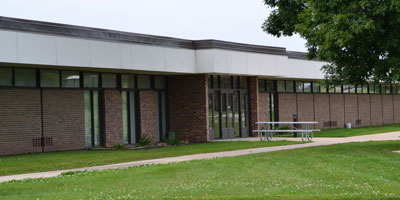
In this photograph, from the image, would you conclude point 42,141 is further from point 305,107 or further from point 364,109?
point 364,109

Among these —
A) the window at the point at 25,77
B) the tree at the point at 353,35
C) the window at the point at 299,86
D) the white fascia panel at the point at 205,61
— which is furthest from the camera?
the window at the point at 299,86

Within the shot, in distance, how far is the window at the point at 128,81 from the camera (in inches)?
1072

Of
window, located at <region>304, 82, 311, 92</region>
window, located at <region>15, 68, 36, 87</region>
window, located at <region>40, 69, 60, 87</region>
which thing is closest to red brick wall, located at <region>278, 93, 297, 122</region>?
window, located at <region>304, 82, 311, 92</region>

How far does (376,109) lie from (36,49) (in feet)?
103

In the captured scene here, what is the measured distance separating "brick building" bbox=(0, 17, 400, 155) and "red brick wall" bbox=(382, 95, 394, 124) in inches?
471

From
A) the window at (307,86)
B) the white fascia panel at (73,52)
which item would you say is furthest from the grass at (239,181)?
the window at (307,86)

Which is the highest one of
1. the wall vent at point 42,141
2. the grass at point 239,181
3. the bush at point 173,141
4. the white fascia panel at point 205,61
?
the white fascia panel at point 205,61

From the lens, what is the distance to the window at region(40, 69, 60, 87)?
23.5 m

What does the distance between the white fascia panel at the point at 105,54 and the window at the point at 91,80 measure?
5.90 ft

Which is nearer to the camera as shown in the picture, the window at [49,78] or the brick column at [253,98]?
the window at [49,78]

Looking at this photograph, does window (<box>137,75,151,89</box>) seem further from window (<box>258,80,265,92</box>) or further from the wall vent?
window (<box>258,80,265,92</box>)

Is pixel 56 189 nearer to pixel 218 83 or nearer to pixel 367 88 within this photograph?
pixel 218 83

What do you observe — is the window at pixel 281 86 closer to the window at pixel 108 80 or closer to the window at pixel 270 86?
the window at pixel 270 86

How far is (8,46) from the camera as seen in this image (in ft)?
66.3
